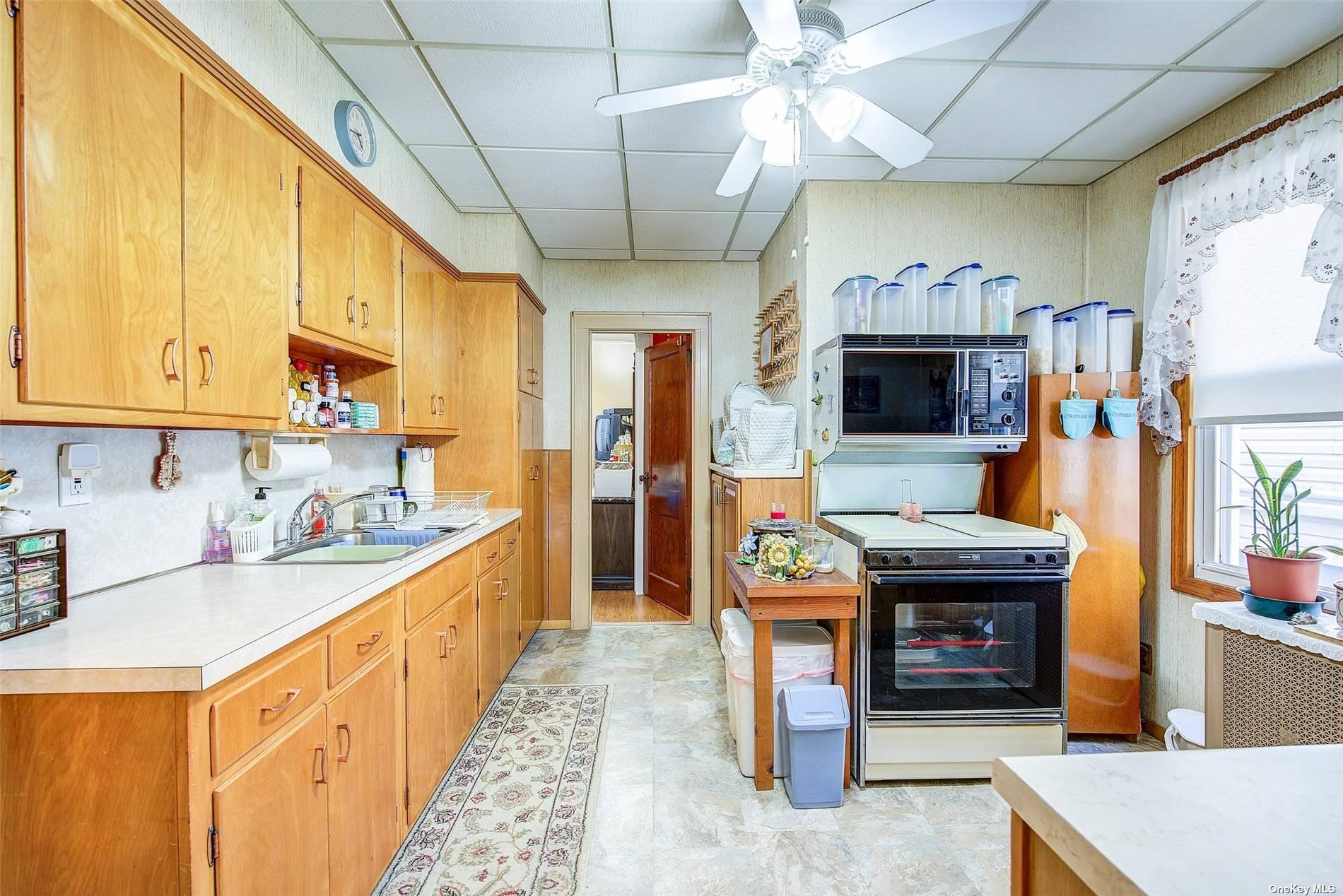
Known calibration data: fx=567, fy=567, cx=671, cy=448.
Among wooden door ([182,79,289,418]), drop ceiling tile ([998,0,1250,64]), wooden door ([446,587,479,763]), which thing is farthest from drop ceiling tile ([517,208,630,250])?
wooden door ([446,587,479,763])

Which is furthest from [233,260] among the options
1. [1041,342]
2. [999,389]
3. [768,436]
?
[1041,342]

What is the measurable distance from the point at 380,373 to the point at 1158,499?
3.42m

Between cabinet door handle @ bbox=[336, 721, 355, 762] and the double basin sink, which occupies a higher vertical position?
the double basin sink

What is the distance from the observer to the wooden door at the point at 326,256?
1.74 meters

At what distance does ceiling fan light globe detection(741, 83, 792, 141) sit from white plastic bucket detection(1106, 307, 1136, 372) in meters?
1.77

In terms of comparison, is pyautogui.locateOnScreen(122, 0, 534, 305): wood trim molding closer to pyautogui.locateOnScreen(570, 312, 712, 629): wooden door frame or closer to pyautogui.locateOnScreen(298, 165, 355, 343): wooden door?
pyautogui.locateOnScreen(298, 165, 355, 343): wooden door

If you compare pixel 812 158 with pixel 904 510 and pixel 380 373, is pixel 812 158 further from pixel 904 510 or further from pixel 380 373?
pixel 380 373

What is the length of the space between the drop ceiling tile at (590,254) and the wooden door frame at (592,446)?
0.38 metres

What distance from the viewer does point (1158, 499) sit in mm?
2488

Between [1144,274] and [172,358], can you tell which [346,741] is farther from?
[1144,274]

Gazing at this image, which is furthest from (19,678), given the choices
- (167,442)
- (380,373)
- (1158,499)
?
(1158,499)

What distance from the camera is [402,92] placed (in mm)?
2129

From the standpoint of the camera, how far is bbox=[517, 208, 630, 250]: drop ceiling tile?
3.21 meters

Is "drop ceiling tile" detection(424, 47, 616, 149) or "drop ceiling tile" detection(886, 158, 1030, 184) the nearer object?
"drop ceiling tile" detection(424, 47, 616, 149)
